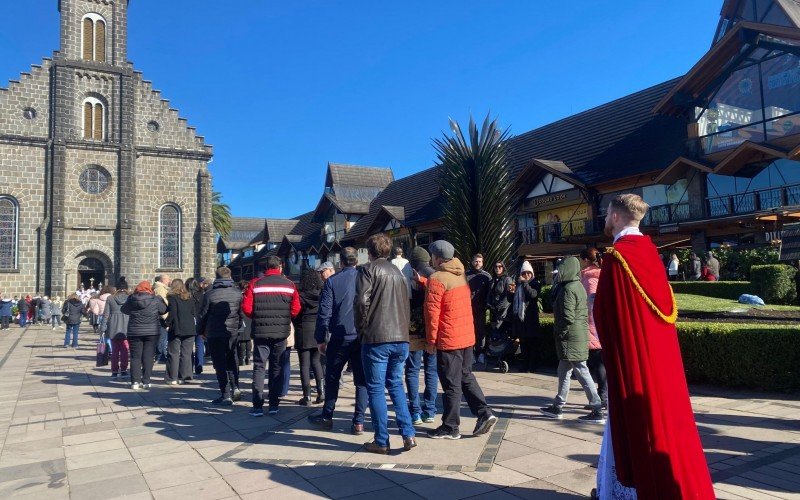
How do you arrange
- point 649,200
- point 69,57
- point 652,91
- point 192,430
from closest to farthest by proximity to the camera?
1. point 192,430
2. point 649,200
3. point 652,91
4. point 69,57

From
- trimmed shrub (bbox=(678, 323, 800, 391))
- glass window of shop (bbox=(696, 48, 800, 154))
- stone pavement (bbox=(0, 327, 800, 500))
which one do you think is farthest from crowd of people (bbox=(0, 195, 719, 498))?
glass window of shop (bbox=(696, 48, 800, 154))

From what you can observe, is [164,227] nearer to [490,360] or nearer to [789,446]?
[490,360]

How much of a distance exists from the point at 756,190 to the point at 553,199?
26.1ft

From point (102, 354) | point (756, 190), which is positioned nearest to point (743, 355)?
point (102, 354)

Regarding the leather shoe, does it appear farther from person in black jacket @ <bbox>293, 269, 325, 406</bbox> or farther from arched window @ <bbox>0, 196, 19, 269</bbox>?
arched window @ <bbox>0, 196, 19, 269</bbox>

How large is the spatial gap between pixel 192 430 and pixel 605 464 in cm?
459

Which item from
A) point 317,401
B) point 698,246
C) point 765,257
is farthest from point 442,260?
point 698,246

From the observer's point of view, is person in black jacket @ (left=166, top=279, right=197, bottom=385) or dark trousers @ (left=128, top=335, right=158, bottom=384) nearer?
dark trousers @ (left=128, top=335, right=158, bottom=384)

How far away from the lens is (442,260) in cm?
555

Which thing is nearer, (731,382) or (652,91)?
(731,382)

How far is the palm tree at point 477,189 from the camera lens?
8.88 metres

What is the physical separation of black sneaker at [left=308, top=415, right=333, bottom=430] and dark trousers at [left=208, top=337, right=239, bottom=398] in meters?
2.11

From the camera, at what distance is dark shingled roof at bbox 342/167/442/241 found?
98.0 feet

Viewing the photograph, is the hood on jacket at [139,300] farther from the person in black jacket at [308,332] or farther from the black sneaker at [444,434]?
the black sneaker at [444,434]
